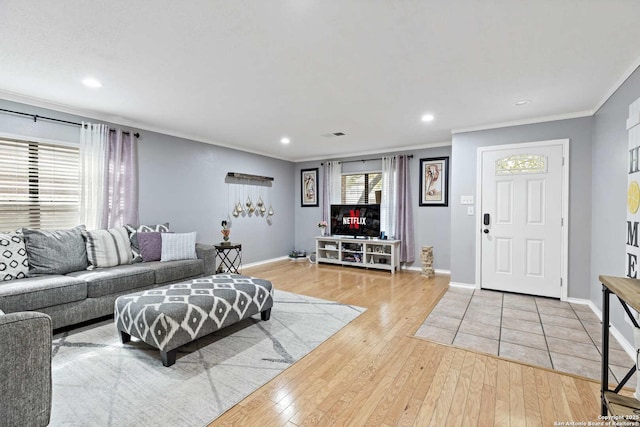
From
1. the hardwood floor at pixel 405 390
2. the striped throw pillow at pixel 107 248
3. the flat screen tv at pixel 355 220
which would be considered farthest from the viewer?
the flat screen tv at pixel 355 220

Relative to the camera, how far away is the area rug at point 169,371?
1.63 meters

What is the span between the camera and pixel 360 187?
20.1ft

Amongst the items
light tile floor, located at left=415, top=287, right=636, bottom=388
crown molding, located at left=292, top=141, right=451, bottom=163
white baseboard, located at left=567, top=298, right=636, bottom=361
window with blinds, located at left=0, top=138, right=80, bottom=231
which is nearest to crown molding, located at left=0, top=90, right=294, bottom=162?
window with blinds, located at left=0, top=138, right=80, bottom=231

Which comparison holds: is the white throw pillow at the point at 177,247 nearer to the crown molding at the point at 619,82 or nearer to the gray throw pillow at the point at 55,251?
the gray throw pillow at the point at 55,251

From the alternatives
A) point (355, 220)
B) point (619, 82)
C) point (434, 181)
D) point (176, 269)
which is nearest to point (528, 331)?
point (619, 82)

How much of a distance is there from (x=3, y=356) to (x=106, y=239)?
2549mm

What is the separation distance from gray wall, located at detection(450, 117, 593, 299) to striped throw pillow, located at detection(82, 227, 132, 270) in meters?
4.44

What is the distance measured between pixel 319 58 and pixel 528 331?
3102mm

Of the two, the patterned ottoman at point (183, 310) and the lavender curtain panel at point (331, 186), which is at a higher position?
the lavender curtain panel at point (331, 186)

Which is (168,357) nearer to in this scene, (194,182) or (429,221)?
(194,182)

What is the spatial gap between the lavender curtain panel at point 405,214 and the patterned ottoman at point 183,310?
10.9 ft

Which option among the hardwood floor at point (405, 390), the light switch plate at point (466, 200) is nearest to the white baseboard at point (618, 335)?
the hardwood floor at point (405, 390)

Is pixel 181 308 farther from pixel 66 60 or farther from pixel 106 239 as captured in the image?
pixel 66 60

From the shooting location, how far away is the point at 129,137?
398 centimetres
